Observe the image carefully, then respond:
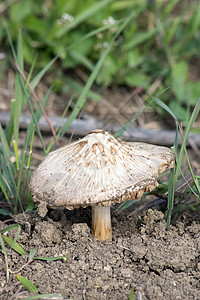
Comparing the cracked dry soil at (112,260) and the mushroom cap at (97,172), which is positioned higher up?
the mushroom cap at (97,172)

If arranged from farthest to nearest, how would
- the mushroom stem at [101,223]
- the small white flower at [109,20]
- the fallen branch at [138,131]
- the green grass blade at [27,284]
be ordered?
1. the small white flower at [109,20]
2. the fallen branch at [138,131]
3. the mushroom stem at [101,223]
4. the green grass blade at [27,284]

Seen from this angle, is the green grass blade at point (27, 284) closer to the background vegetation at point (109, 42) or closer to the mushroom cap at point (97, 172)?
the mushroom cap at point (97, 172)

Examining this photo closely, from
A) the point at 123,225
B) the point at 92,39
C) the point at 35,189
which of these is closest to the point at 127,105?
the point at 92,39

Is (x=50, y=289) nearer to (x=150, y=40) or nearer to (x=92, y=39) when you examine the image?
(x=92, y=39)

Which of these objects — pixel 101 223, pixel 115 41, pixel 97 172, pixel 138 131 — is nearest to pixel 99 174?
pixel 97 172

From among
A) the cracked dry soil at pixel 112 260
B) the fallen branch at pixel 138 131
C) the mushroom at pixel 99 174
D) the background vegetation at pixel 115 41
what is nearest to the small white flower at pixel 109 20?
the background vegetation at pixel 115 41

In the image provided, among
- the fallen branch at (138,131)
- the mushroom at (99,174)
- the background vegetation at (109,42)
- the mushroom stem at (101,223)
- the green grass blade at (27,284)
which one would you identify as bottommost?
the green grass blade at (27,284)

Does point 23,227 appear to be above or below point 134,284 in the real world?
above
